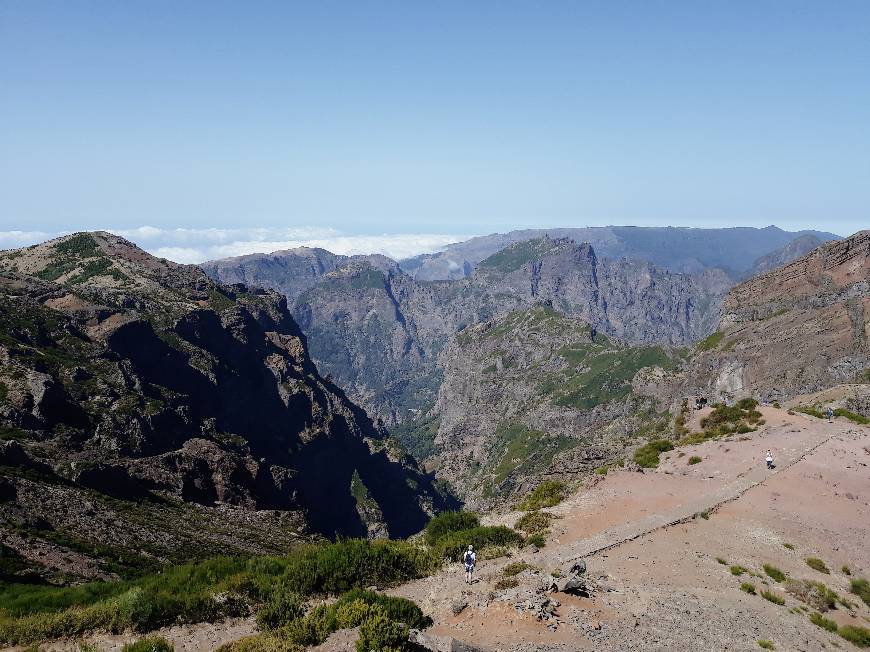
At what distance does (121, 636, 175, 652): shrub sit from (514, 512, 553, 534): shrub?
3191cm

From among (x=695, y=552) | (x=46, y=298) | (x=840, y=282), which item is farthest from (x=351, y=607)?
(x=840, y=282)

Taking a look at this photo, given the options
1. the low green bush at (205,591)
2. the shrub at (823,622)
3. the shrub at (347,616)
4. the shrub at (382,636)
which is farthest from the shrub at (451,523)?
the shrub at (823,622)

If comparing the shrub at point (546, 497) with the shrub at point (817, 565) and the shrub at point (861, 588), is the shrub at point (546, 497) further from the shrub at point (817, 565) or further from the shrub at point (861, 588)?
the shrub at point (861, 588)

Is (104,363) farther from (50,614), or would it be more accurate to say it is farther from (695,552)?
(695,552)

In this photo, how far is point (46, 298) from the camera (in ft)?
563

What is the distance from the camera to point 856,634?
36875 millimetres

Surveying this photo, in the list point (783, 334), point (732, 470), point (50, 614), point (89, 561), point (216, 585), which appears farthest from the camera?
point (783, 334)

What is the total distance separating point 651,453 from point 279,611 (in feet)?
195

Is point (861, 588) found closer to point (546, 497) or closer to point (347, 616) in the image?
point (546, 497)

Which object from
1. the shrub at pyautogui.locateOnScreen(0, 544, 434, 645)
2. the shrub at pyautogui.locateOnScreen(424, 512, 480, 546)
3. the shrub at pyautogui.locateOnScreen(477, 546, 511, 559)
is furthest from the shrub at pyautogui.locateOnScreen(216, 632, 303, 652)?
the shrub at pyautogui.locateOnScreen(424, 512, 480, 546)

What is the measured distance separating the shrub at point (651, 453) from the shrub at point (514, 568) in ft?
120

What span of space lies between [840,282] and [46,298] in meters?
262

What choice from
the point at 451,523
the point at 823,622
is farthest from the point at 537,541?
the point at 823,622

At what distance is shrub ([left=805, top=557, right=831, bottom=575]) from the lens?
152 feet
